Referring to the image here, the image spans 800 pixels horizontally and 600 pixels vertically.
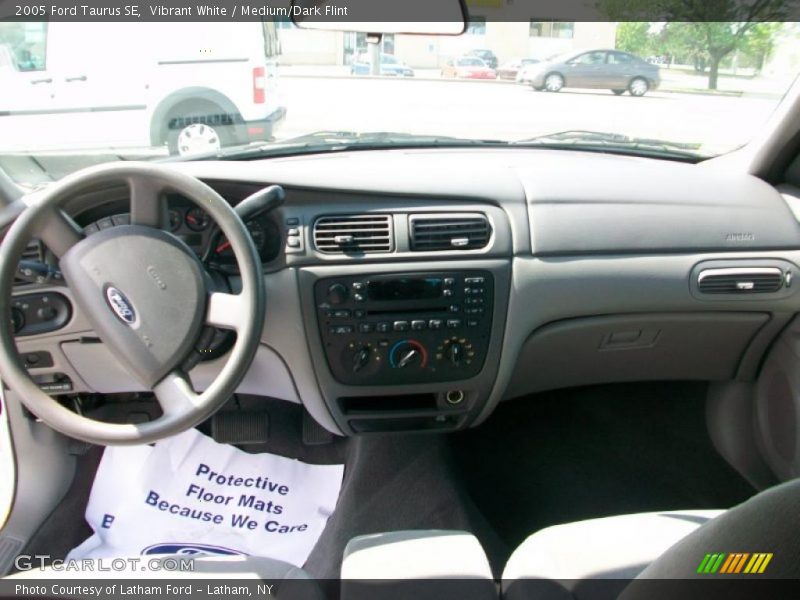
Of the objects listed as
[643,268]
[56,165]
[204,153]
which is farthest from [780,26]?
[56,165]

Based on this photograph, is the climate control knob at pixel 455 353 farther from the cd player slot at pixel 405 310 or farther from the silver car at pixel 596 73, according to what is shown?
the silver car at pixel 596 73

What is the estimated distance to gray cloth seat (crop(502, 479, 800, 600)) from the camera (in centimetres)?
88

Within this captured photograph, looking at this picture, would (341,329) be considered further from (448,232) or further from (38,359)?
(38,359)

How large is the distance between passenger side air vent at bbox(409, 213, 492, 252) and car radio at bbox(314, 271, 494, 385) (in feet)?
0.27

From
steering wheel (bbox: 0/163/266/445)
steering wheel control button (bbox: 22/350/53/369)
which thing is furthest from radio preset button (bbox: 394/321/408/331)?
steering wheel control button (bbox: 22/350/53/369)

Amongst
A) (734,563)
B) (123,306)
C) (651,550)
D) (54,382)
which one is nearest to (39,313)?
(54,382)

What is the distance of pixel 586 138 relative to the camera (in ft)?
8.56

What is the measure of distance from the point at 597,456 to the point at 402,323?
119 cm

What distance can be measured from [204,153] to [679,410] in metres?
2.09

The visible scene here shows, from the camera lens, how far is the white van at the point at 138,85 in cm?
276

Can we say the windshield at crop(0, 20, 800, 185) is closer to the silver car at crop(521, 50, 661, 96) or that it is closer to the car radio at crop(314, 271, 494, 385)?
the silver car at crop(521, 50, 661, 96)

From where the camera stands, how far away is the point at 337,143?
2.46 m

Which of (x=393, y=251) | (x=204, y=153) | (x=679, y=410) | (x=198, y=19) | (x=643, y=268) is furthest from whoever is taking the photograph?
(x=198, y=19)

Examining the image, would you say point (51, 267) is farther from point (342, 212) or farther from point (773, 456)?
point (773, 456)
